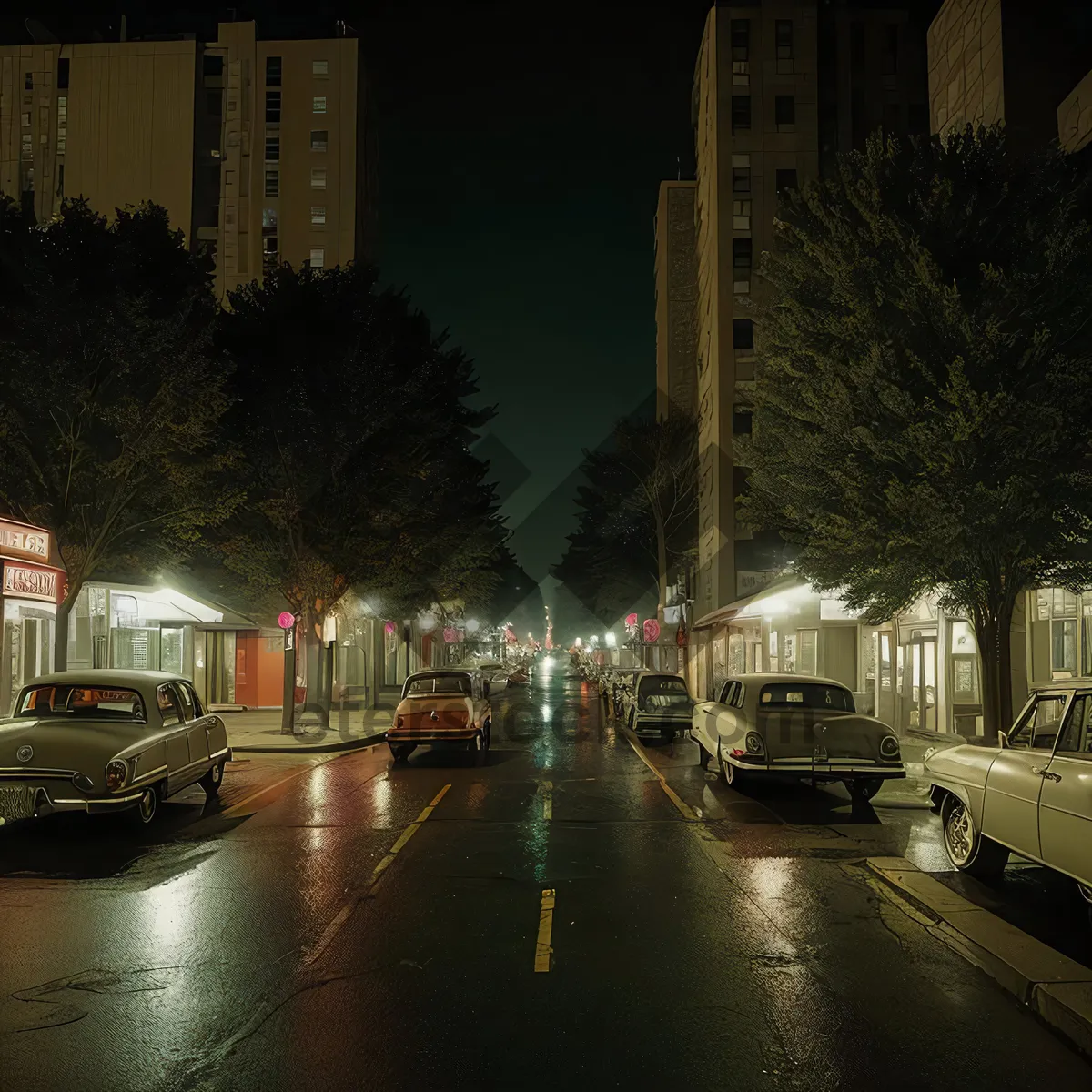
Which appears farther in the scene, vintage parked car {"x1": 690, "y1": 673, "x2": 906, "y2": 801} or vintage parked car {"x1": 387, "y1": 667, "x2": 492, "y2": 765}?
vintage parked car {"x1": 387, "y1": 667, "x2": 492, "y2": 765}

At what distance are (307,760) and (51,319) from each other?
917cm

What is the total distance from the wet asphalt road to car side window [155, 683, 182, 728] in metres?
1.23

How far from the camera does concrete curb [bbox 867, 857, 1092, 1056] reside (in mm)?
5445

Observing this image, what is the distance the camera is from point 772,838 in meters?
11.1

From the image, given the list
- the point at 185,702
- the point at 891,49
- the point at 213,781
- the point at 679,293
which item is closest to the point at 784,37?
the point at 891,49

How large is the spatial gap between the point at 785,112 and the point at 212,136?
39020 millimetres

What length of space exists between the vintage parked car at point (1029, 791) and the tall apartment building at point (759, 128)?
34.0 metres

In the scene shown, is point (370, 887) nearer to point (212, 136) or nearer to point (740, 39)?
point (740, 39)

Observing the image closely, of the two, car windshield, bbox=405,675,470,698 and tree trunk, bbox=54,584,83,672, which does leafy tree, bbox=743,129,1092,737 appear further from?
tree trunk, bbox=54,584,83,672

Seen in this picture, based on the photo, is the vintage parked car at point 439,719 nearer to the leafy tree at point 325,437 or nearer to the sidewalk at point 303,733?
the sidewalk at point 303,733

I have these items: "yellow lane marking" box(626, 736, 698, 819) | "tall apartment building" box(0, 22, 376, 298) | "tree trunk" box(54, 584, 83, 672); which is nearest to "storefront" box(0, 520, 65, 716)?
"tree trunk" box(54, 584, 83, 672)

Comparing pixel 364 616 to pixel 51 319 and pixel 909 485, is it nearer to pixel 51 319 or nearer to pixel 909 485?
pixel 51 319

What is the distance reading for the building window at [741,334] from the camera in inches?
1735

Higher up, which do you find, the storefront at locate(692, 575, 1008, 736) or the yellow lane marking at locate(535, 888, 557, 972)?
the storefront at locate(692, 575, 1008, 736)
